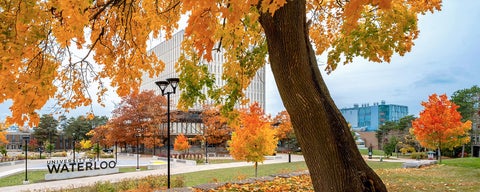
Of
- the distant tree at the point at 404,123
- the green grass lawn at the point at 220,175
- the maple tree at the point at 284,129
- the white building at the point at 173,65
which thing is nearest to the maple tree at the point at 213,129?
the maple tree at the point at 284,129

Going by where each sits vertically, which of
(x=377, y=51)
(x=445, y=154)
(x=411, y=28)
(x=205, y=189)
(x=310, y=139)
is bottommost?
(x=445, y=154)

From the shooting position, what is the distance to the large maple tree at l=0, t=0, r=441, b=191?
113 inches

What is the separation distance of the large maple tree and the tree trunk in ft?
0.03

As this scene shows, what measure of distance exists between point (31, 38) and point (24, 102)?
2.24 ft

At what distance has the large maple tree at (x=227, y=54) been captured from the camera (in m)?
2.87

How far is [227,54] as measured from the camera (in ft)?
23.5

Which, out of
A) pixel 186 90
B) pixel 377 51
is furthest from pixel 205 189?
pixel 377 51

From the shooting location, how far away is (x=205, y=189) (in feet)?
25.8

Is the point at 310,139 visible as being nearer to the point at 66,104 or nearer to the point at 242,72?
the point at 242,72

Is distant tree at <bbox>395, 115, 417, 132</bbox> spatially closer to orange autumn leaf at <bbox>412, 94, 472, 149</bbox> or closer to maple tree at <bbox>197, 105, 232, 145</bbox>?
maple tree at <bbox>197, 105, 232, 145</bbox>

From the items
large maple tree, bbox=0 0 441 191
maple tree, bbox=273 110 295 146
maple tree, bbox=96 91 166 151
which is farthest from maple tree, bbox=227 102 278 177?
maple tree, bbox=96 91 166 151

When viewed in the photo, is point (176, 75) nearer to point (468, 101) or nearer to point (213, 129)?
point (213, 129)

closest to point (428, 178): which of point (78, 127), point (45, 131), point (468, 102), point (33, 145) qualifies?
point (468, 102)

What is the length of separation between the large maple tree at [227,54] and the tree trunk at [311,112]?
0.01m
